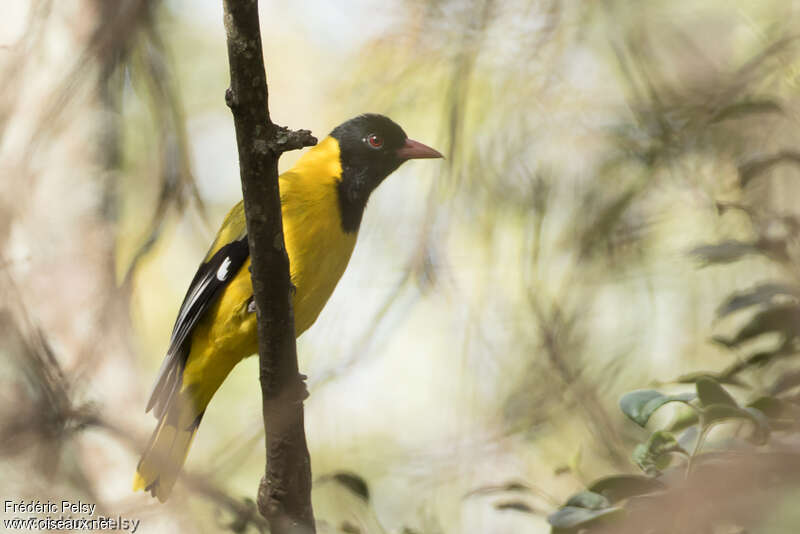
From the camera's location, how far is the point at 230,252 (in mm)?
3338

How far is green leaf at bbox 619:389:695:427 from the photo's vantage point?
4.66 feet

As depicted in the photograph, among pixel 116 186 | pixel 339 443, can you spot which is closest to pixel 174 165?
pixel 116 186

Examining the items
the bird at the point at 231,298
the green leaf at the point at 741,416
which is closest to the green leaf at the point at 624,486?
the green leaf at the point at 741,416

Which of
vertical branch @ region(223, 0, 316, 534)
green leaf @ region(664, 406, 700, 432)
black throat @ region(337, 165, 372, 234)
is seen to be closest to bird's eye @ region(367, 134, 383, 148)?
black throat @ region(337, 165, 372, 234)

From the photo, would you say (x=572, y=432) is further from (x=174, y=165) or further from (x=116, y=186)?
(x=116, y=186)

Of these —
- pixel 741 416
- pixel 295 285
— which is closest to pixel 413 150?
pixel 295 285

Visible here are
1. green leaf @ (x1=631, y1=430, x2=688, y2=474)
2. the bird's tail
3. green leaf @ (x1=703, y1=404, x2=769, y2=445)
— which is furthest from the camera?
the bird's tail

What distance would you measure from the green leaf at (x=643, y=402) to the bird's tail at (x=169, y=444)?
2.40 metres

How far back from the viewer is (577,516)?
4.00 feet

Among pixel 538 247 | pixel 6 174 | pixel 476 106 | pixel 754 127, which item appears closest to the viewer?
pixel 754 127

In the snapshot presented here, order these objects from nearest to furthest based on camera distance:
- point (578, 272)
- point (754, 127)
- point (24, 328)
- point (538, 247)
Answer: point (754, 127) < point (578, 272) < point (538, 247) < point (24, 328)

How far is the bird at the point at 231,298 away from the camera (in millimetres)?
3287

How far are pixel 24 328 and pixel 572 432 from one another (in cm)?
292

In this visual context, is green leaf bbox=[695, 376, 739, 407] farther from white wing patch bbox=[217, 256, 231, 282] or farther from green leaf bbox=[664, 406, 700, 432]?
white wing patch bbox=[217, 256, 231, 282]
